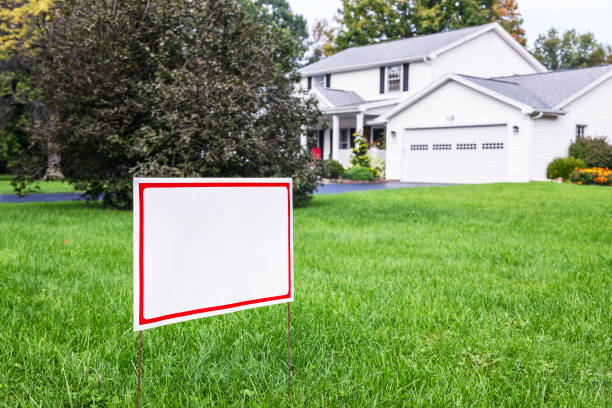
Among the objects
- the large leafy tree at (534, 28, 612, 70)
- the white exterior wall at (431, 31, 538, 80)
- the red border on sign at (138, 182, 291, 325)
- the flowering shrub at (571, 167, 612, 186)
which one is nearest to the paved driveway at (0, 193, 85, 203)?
the red border on sign at (138, 182, 291, 325)

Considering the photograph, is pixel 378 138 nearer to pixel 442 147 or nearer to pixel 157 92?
pixel 442 147

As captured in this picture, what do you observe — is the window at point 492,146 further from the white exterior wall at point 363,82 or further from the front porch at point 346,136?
the white exterior wall at point 363,82

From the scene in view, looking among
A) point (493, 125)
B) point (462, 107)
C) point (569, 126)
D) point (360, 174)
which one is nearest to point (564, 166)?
point (569, 126)

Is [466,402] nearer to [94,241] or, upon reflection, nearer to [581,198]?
[94,241]

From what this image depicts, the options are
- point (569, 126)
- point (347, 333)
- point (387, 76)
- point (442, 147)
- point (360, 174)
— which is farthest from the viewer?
point (387, 76)

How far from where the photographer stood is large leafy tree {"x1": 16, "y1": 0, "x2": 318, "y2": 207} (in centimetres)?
984

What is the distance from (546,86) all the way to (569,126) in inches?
108

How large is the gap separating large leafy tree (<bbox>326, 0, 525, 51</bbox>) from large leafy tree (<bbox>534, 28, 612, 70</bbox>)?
13032 mm

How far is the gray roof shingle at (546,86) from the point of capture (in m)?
22.3

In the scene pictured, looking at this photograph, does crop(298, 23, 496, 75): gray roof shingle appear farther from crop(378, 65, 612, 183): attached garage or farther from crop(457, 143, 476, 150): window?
crop(457, 143, 476, 150): window

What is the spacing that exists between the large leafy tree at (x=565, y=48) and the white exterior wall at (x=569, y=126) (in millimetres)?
30485

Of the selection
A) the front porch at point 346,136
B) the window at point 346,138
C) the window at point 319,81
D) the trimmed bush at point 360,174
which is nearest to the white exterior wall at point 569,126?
the trimmed bush at point 360,174

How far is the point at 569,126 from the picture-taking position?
22.7 metres

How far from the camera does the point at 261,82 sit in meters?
11.2
